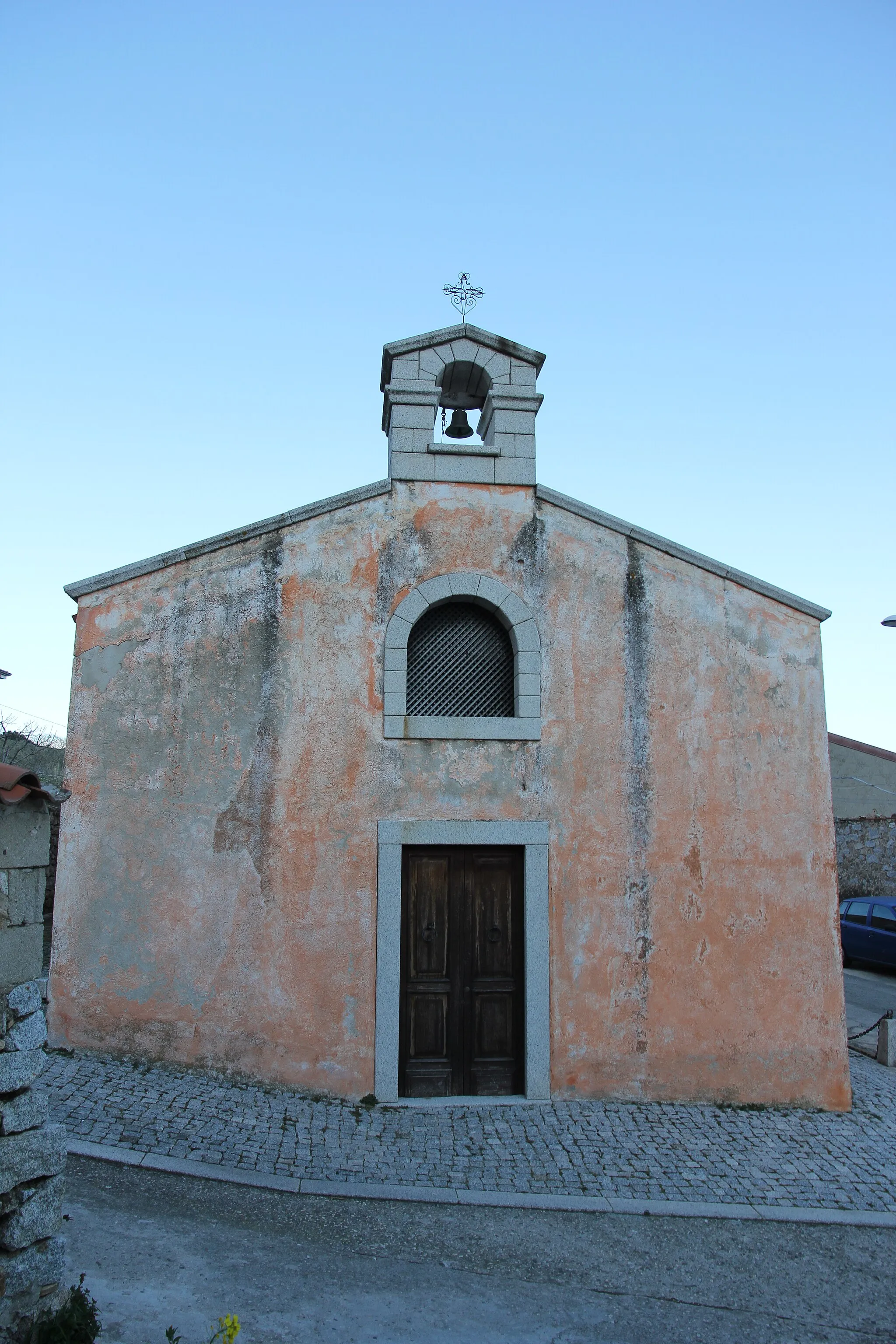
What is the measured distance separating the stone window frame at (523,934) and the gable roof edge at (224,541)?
8.89ft

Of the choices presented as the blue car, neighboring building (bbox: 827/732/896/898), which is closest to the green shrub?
the blue car

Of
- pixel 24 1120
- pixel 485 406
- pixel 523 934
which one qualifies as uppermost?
pixel 485 406

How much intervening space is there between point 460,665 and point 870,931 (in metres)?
12.0

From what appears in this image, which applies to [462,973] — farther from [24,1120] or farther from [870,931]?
[870,931]

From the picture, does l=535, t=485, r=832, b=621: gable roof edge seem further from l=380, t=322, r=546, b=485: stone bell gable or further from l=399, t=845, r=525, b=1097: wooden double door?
l=399, t=845, r=525, b=1097: wooden double door

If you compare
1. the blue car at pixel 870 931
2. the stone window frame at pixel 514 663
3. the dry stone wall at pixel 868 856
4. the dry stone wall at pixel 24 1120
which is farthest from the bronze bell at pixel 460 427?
the dry stone wall at pixel 868 856

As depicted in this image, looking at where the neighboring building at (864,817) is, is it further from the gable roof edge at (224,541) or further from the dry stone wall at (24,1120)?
the dry stone wall at (24,1120)

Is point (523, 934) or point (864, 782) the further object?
point (864, 782)

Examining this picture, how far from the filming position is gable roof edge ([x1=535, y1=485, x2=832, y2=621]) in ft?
26.7

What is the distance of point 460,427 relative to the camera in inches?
353

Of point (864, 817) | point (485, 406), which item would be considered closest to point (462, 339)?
point (485, 406)

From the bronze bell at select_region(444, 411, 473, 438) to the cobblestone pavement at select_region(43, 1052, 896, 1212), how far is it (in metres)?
6.10

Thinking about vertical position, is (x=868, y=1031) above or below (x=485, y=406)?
below

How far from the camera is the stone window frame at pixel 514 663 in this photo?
7.59 metres
